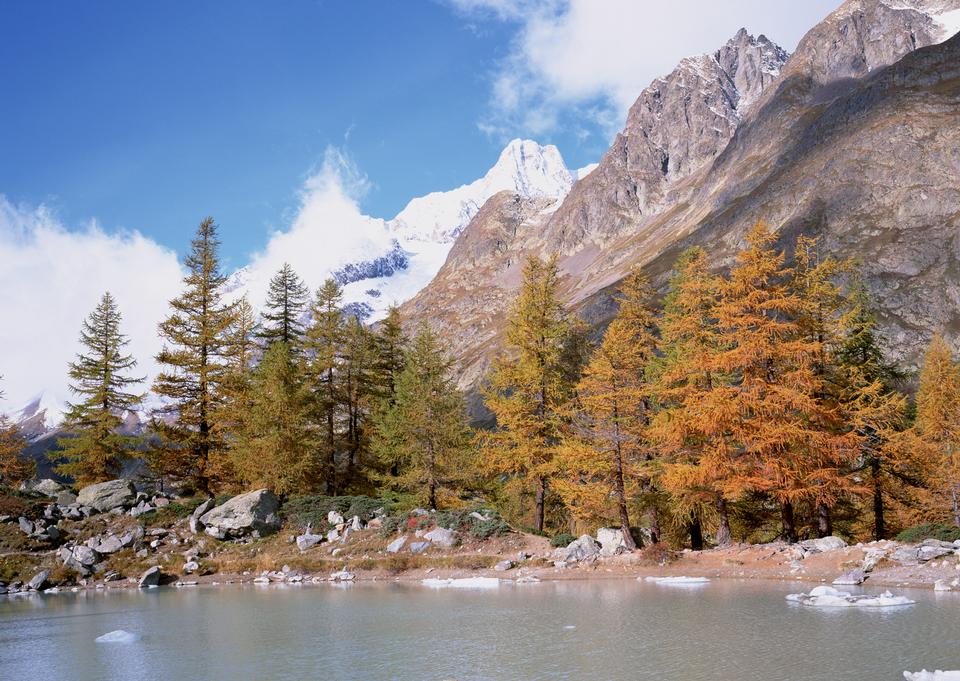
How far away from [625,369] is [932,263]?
128497mm

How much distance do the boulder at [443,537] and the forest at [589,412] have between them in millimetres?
3123

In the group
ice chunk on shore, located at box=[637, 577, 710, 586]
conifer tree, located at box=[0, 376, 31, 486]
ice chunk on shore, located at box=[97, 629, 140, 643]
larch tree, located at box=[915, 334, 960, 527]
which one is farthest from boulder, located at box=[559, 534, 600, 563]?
conifer tree, located at box=[0, 376, 31, 486]

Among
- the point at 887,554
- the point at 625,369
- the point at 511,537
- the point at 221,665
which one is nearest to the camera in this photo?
→ the point at 221,665

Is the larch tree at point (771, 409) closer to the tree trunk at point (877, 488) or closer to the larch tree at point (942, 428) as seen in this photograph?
the tree trunk at point (877, 488)

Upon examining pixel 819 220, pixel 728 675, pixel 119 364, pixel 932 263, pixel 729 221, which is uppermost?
pixel 729 221

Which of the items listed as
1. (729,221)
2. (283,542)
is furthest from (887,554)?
(729,221)

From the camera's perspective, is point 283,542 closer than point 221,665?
No

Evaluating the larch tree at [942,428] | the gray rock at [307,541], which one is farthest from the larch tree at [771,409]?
the gray rock at [307,541]

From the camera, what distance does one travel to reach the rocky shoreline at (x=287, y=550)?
2627 centimetres

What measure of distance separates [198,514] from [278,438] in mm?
5828

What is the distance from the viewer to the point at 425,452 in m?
35.9

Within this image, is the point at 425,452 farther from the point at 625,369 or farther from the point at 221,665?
the point at 221,665

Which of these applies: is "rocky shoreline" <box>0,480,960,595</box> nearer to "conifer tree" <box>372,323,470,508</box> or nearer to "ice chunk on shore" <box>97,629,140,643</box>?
"conifer tree" <box>372,323,470,508</box>

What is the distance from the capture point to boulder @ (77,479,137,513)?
1454 inches
